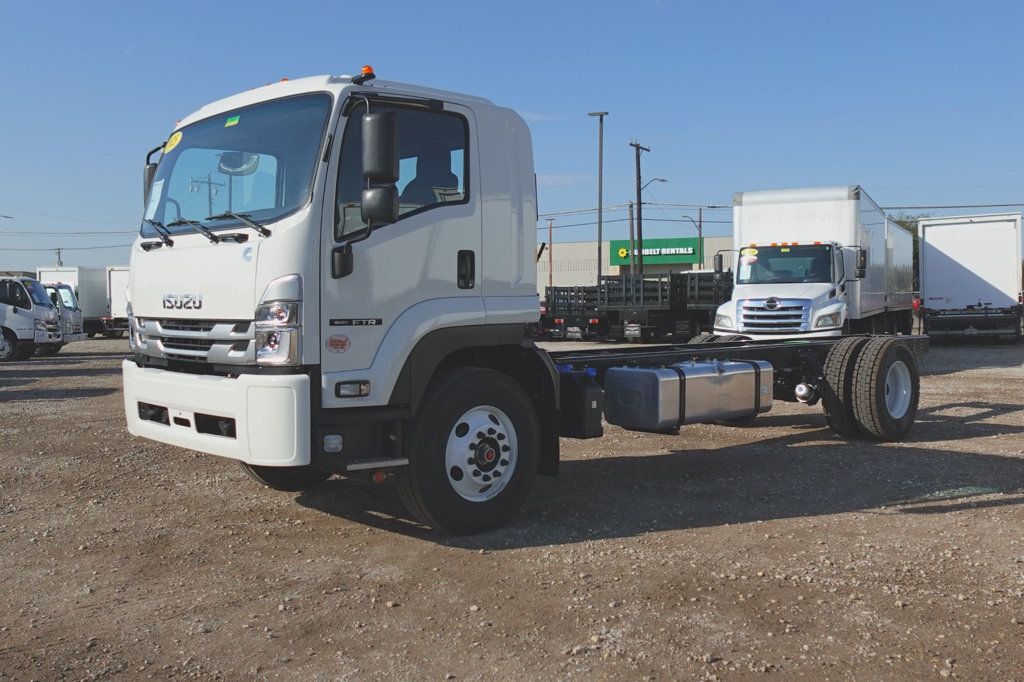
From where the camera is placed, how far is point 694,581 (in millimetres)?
5094

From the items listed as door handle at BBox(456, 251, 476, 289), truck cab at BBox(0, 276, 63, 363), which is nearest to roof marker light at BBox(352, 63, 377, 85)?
door handle at BBox(456, 251, 476, 289)

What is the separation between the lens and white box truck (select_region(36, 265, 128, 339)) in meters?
38.9

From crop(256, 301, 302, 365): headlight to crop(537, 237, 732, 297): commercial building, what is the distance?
220 ft

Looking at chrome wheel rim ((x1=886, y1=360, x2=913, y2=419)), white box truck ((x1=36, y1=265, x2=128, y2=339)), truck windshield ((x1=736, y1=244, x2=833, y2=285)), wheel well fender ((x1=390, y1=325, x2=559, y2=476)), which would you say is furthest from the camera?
white box truck ((x1=36, y1=265, x2=128, y2=339))

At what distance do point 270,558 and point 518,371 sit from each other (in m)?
2.13

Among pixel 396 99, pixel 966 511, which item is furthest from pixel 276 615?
pixel 966 511

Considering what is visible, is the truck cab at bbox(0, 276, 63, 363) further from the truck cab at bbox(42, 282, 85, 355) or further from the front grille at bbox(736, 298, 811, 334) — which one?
the front grille at bbox(736, 298, 811, 334)

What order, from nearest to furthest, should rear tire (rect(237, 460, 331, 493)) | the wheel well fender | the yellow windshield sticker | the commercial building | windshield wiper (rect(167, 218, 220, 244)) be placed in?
1. windshield wiper (rect(167, 218, 220, 244))
2. the wheel well fender
3. the yellow windshield sticker
4. rear tire (rect(237, 460, 331, 493))
5. the commercial building

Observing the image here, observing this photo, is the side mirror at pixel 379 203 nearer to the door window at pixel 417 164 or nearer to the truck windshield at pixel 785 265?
the door window at pixel 417 164

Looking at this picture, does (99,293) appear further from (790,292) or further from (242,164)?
(242,164)

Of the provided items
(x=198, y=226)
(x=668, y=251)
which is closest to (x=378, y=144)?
(x=198, y=226)

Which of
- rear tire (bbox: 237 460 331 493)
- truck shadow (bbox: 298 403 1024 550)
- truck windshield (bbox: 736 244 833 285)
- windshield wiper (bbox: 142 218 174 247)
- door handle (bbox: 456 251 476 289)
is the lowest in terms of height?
truck shadow (bbox: 298 403 1024 550)

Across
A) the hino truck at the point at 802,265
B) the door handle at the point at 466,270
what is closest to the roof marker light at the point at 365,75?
the door handle at the point at 466,270

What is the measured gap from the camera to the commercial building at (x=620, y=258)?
75.3 m
